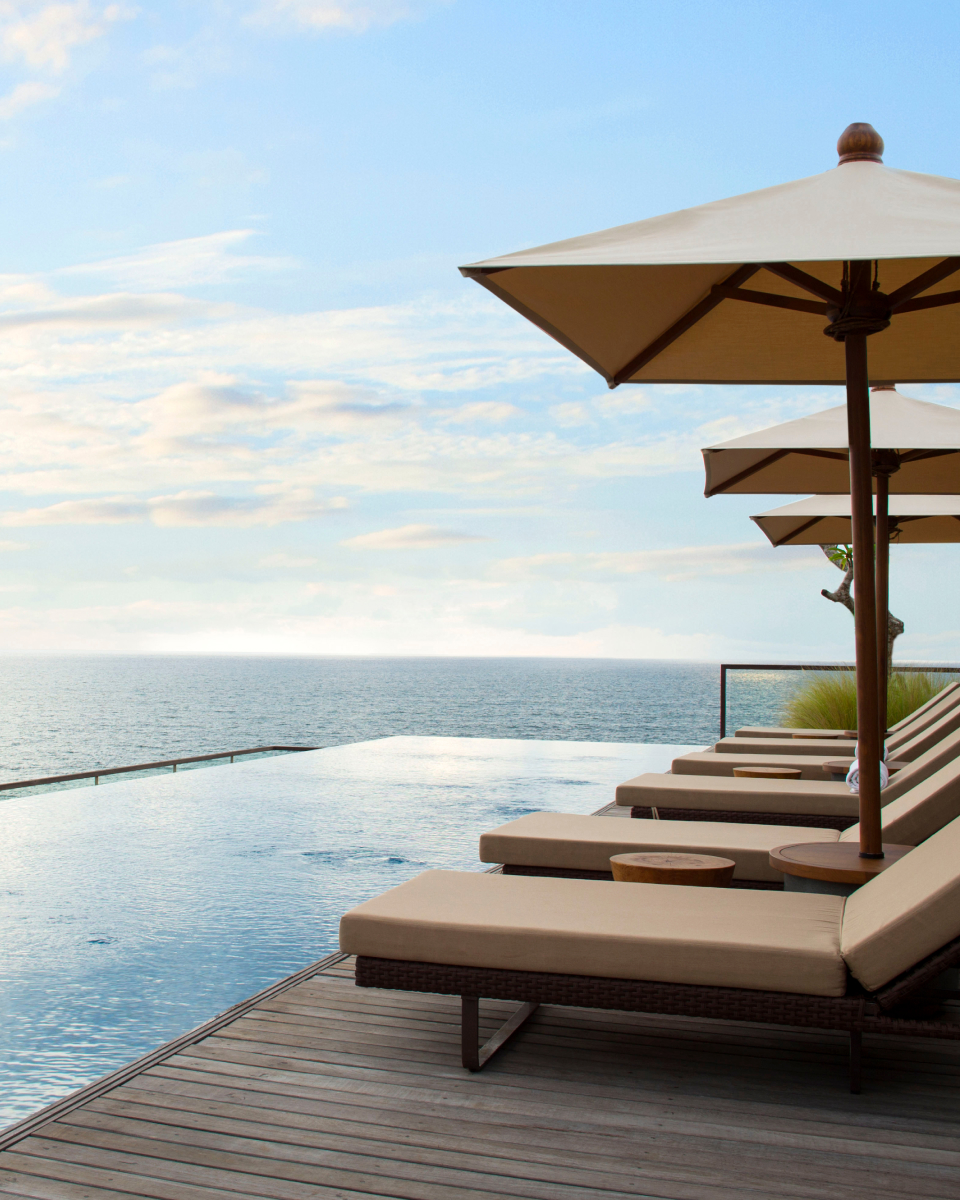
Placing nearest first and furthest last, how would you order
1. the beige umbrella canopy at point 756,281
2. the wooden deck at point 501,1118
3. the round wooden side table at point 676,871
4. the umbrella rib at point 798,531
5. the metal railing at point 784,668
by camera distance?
1. the wooden deck at point 501,1118
2. the beige umbrella canopy at point 756,281
3. the round wooden side table at point 676,871
4. the umbrella rib at point 798,531
5. the metal railing at point 784,668

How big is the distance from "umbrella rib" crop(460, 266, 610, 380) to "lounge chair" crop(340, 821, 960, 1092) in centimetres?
171

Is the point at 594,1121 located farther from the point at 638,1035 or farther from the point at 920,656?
the point at 920,656

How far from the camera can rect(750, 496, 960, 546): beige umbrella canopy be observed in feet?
24.5

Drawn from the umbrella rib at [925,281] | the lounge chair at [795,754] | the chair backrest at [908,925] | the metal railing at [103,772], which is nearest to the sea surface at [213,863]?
the metal railing at [103,772]

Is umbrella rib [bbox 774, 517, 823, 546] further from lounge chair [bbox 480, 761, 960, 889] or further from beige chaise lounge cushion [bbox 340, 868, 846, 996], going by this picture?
beige chaise lounge cushion [bbox 340, 868, 846, 996]

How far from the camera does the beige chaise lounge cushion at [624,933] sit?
2.39 metres

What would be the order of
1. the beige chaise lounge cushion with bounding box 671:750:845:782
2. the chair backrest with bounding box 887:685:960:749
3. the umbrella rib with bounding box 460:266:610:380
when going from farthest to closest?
the chair backrest with bounding box 887:685:960:749 → the beige chaise lounge cushion with bounding box 671:750:845:782 → the umbrella rib with bounding box 460:266:610:380

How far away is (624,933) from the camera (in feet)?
8.20

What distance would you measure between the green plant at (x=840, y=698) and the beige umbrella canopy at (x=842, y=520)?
2.03 meters

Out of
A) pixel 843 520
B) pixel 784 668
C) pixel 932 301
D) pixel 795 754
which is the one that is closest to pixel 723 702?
pixel 784 668

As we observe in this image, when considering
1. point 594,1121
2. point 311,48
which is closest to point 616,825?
point 594,1121

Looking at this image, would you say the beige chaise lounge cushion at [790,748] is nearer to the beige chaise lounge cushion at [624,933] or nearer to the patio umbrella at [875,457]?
the patio umbrella at [875,457]

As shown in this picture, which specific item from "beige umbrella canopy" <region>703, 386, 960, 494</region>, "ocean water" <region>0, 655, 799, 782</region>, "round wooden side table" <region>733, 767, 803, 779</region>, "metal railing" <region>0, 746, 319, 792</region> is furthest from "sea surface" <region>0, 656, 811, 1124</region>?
"ocean water" <region>0, 655, 799, 782</region>

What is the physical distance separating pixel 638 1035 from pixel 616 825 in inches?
49.8
